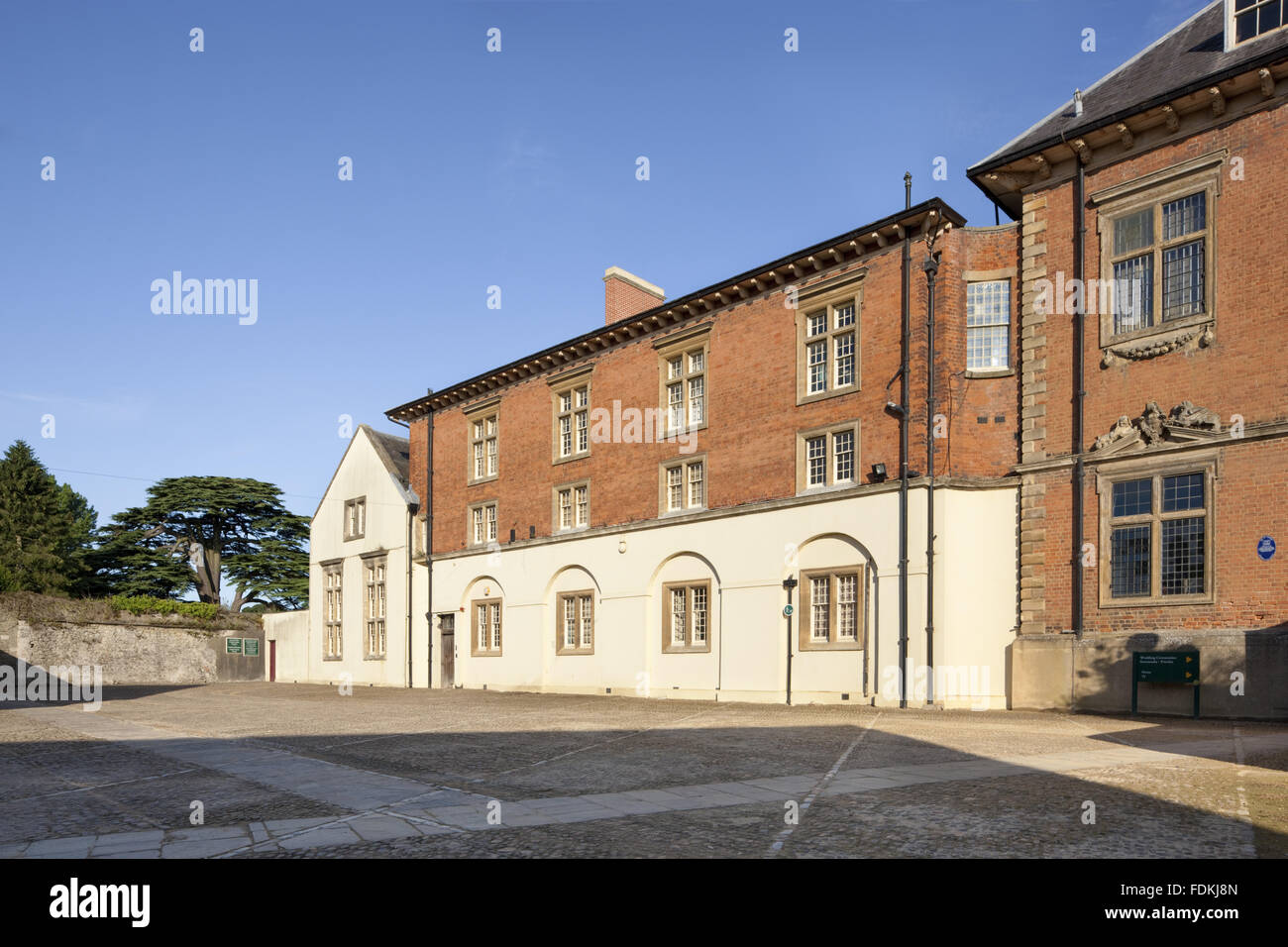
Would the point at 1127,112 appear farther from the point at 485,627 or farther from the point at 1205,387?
the point at 485,627

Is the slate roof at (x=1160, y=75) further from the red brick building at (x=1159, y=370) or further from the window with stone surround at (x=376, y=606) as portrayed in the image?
the window with stone surround at (x=376, y=606)

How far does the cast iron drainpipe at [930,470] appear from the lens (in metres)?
23.8

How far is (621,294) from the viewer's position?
3734 centimetres

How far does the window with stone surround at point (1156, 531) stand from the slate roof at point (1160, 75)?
7.43 m

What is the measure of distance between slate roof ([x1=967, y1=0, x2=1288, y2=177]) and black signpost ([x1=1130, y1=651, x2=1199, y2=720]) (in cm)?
1117

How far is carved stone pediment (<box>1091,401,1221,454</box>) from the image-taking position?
20703 mm

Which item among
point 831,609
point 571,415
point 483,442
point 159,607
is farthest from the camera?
point 159,607

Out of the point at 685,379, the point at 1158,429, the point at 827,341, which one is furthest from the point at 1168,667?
the point at 685,379

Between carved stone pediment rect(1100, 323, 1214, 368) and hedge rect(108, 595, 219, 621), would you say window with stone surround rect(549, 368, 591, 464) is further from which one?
hedge rect(108, 595, 219, 621)

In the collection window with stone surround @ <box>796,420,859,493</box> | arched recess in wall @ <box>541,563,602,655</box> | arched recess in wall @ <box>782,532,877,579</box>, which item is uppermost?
window with stone surround @ <box>796,420,859,493</box>

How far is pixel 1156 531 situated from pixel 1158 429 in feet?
6.86

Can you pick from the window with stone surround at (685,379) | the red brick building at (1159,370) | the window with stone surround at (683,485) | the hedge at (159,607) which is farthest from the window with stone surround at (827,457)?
the hedge at (159,607)

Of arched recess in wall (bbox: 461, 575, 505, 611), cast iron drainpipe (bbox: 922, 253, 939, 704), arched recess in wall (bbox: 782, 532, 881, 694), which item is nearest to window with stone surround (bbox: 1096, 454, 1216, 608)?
cast iron drainpipe (bbox: 922, 253, 939, 704)

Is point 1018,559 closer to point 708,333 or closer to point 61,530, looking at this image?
point 708,333
